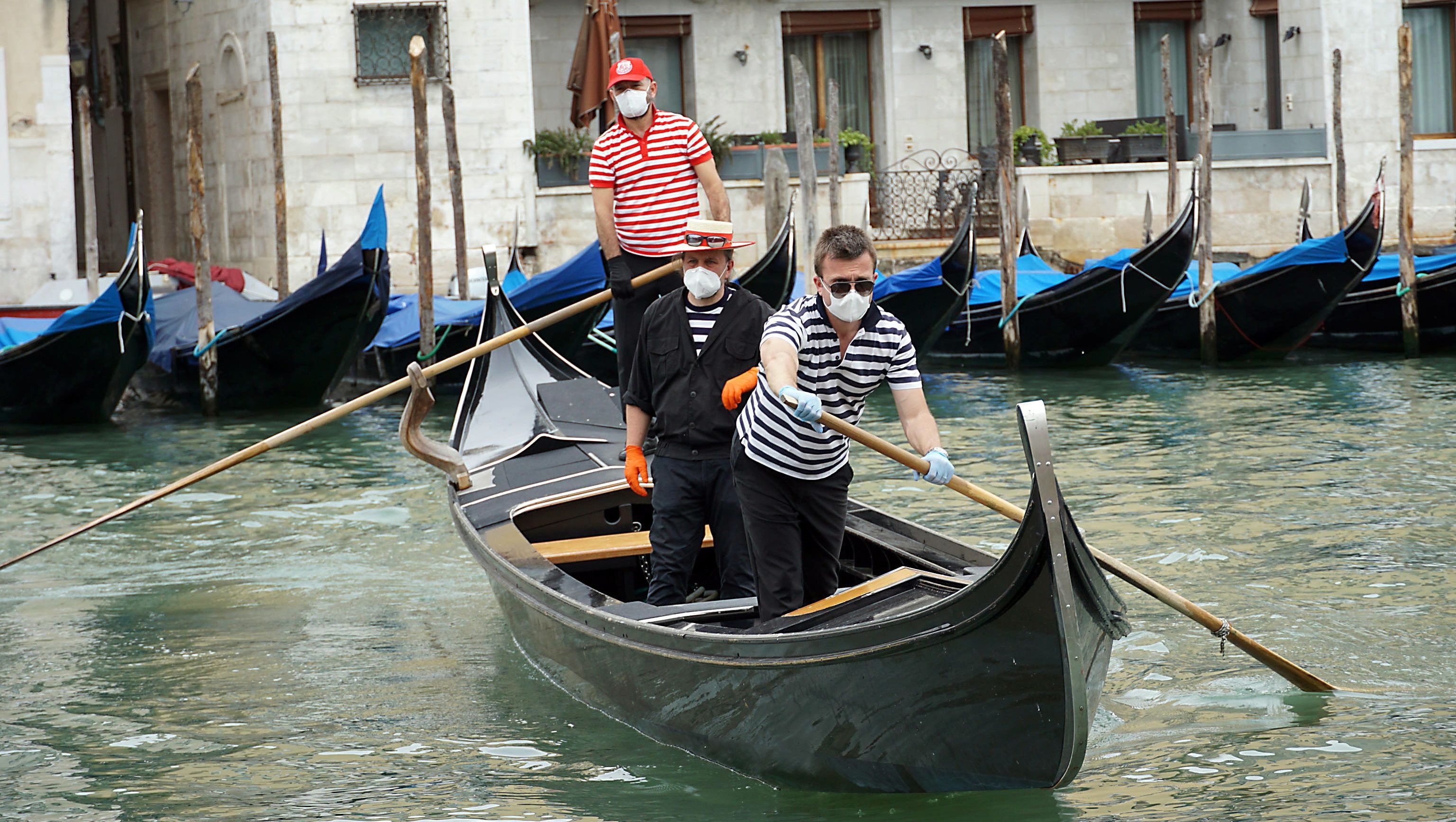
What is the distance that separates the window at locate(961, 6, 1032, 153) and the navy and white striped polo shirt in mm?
11066

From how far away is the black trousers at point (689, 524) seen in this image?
3049mm

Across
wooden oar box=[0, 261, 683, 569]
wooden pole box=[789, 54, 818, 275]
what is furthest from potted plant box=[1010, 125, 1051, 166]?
wooden oar box=[0, 261, 683, 569]

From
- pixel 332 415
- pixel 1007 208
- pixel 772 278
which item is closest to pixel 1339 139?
pixel 1007 208

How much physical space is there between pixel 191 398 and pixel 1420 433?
6418 mm

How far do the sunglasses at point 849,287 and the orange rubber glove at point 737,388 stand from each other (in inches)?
9.2

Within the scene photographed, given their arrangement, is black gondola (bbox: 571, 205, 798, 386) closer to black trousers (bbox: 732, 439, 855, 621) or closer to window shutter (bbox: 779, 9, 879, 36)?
window shutter (bbox: 779, 9, 879, 36)

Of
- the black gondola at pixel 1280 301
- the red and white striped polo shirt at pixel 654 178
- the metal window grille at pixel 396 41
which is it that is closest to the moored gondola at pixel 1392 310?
the black gondola at pixel 1280 301

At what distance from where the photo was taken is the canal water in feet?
8.84

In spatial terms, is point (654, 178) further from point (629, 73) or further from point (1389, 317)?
point (1389, 317)

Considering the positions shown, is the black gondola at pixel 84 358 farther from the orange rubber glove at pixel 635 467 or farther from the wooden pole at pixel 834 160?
the orange rubber glove at pixel 635 467

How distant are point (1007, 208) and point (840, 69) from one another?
4.71 m

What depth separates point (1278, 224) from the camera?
1227cm

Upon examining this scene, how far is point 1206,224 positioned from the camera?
9359 mm

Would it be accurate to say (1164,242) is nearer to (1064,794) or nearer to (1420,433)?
(1420,433)
